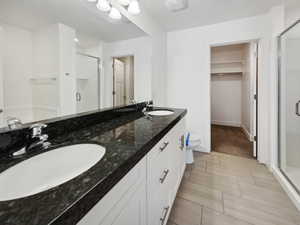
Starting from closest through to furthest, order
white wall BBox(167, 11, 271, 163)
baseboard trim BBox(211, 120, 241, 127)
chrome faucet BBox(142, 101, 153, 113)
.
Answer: chrome faucet BBox(142, 101, 153, 113), white wall BBox(167, 11, 271, 163), baseboard trim BBox(211, 120, 241, 127)

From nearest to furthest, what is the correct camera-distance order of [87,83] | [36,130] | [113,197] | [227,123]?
[113,197] → [36,130] → [87,83] → [227,123]

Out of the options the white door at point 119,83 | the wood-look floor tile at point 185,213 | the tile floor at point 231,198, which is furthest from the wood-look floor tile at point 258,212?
the white door at point 119,83

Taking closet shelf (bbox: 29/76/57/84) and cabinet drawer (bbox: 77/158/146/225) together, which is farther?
closet shelf (bbox: 29/76/57/84)

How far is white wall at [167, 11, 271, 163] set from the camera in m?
2.22

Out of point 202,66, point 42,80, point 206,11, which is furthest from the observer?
point 202,66

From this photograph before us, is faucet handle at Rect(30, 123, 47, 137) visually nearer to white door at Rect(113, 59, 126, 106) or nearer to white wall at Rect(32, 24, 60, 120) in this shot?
white wall at Rect(32, 24, 60, 120)

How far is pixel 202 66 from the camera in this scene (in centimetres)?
264

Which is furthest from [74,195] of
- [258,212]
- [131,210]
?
[258,212]

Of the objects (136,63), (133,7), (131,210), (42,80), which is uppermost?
(133,7)

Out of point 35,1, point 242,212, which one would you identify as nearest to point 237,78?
point 242,212

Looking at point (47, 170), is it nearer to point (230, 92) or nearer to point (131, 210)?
point (131, 210)

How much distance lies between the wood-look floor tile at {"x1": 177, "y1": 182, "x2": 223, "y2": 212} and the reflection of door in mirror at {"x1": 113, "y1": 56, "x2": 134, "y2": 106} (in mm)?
1201

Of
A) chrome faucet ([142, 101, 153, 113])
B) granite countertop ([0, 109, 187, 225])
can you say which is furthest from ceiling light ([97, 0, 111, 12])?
granite countertop ([0, 109, 187, 225])

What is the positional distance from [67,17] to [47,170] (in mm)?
1042
